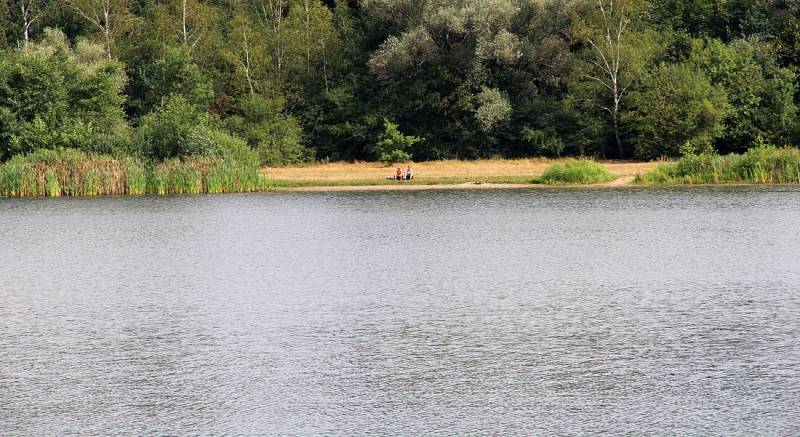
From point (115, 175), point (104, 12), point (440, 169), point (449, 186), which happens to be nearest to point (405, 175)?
point (449, 186)

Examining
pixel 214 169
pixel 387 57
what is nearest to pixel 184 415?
pixel 214 169

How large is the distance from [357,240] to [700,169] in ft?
104

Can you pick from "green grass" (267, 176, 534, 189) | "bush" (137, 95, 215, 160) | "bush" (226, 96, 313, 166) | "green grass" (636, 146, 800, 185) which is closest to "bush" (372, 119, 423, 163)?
"bush" (226, 96, 313, 166)

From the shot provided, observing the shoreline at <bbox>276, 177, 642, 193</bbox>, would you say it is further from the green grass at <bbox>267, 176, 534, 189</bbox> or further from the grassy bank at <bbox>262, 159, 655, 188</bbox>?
the grassy bank at <bbox>262, 159, 655, 188</bbox>

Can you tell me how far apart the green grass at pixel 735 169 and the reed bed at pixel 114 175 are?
23624 mm

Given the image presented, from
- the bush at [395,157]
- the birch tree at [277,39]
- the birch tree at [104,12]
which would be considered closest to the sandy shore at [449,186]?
the bush at [395,157]

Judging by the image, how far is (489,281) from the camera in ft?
88.6

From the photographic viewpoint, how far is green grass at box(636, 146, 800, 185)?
6047 cm

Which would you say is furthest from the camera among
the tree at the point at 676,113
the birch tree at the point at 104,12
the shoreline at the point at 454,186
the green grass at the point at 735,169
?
the birch tree at the point at 104,12

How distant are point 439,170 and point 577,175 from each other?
13.2 metres

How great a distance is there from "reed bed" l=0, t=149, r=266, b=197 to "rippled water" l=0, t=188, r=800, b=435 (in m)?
22.5

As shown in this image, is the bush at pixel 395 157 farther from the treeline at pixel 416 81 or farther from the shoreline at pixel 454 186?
the shoreline at pixel 454 186

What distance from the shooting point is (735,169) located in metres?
62.0

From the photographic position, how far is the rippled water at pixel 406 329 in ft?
49.4
